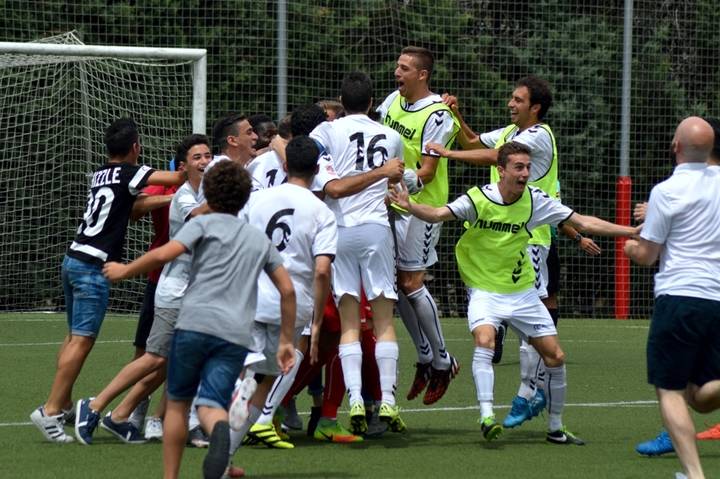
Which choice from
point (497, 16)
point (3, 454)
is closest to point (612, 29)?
point (497, 16)

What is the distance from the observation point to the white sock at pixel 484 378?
868cm

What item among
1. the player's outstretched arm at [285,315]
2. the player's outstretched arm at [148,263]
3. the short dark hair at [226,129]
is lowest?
the player's outstretched arm at [285,315]

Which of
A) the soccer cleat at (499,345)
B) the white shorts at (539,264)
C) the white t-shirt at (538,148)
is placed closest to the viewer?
the white shorts at (539,264)

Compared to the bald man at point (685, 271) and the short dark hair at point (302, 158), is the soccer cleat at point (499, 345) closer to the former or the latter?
the short dark hair at point (302, 158)

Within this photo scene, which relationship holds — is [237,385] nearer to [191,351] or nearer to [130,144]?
[191,351]

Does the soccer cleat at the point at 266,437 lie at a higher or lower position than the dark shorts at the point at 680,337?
lower

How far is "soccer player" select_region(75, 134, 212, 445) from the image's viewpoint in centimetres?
851

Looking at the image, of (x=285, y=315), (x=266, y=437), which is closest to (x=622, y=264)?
(x=266, y=437)

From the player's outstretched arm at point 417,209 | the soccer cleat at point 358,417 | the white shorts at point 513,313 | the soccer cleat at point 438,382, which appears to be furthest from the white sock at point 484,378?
the soccer cleat at point 438,382

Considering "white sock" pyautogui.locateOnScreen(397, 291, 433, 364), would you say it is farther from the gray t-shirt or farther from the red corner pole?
the red corner pole

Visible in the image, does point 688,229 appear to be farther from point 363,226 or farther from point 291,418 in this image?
point 291,418

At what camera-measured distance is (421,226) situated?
1037cm

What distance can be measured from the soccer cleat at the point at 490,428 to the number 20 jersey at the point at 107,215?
266 cm

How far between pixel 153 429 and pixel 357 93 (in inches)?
104
